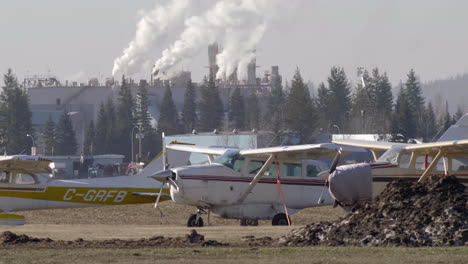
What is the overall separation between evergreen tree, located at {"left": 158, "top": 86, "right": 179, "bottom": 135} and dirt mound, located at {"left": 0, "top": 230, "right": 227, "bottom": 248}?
108 m

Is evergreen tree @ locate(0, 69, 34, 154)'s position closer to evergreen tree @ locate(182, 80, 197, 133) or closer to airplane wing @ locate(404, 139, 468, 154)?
evergreen tree @ locate(182, 80, 197, 133)

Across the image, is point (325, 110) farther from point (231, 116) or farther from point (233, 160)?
point (233, 160)

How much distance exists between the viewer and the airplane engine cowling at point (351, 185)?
2298cm

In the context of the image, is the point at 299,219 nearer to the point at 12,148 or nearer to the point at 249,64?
the point at 12,148

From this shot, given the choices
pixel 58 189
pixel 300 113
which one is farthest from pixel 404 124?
pixel 58 189

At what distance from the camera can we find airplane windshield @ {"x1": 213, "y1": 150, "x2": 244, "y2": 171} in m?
29.5

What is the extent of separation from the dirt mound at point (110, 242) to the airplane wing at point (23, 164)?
7.86 m

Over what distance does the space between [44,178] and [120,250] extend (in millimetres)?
13049

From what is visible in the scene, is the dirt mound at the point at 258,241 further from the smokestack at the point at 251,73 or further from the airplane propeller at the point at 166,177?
the smokestack at the point at 251,73

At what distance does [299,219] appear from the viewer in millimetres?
35094

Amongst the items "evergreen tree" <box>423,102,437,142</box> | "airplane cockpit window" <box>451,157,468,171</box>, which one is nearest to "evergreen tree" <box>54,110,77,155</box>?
"evergreen tree" <box>423,102,437,142</box>

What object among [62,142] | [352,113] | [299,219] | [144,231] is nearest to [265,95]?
[352,113]

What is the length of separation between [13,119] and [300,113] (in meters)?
31.7

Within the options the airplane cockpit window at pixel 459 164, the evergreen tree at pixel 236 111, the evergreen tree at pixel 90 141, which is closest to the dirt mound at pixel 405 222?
the airplane cockpit window at pixel 459 164
